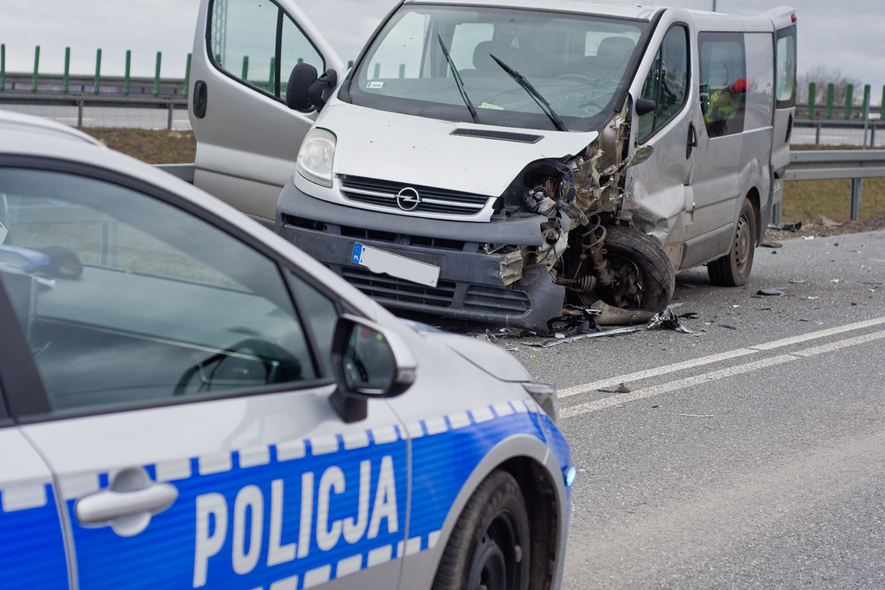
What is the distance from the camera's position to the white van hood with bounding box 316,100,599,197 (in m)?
6.80

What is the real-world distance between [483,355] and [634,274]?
5215mm

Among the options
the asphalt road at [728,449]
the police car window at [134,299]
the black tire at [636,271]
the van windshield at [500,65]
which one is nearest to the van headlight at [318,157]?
the van windshield at [500,65]

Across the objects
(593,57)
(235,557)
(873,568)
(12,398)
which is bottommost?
(873,568)

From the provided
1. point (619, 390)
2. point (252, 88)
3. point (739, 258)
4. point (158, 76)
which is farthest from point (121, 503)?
point (158, 76)

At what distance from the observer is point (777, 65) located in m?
10.7

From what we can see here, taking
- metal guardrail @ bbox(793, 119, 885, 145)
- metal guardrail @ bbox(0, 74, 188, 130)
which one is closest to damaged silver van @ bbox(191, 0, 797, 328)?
metal guardrail @ bbox(0, 74, 188, 130)

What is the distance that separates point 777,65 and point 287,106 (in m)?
5.27

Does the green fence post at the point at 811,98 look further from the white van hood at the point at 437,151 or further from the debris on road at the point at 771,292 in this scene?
the white van hood at the point at 437,151

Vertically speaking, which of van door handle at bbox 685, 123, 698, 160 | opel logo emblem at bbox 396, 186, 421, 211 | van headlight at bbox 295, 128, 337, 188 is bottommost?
opel logo emblem at bbox 396, 186, 421, 211

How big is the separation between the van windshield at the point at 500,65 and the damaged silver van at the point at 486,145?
0.05 feet

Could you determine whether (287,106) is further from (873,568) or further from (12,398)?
(12,398)

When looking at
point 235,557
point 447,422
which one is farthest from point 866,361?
point 235,557

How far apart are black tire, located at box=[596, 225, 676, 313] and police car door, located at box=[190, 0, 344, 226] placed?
245 centimetres

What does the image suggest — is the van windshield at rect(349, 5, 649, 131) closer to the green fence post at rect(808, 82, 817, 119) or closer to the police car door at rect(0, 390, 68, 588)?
the police car door at rect(0, 390, 68, 588)
